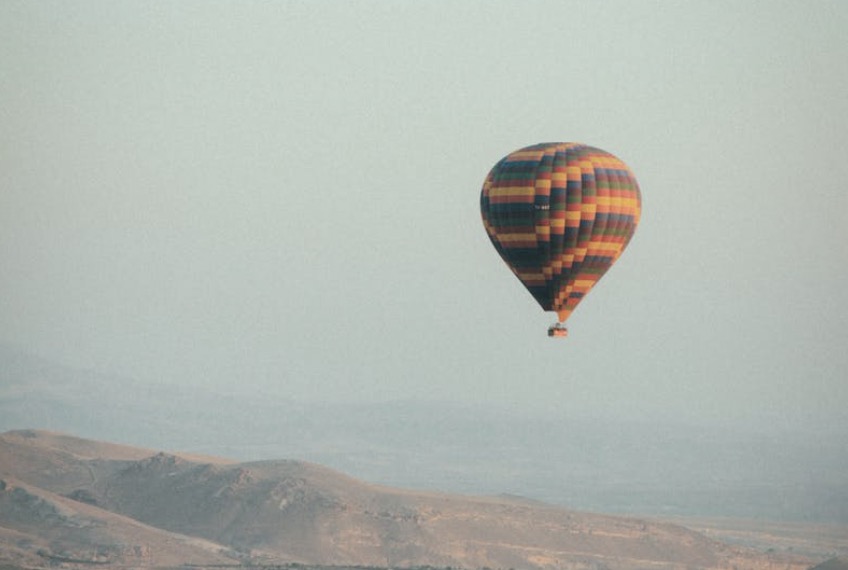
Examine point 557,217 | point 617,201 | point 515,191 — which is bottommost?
point 557,217

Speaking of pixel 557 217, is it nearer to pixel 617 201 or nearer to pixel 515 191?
pixel 515 191

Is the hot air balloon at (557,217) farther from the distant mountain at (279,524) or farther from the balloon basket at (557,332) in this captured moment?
the distant mountain at (279,524)

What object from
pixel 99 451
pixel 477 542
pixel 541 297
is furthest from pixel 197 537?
pixel 541 297

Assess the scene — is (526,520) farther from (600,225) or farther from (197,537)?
(600,225)

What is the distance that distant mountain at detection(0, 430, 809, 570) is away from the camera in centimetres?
13775

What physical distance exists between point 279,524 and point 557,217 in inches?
3056

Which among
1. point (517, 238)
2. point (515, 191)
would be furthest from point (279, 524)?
point (515, 191)

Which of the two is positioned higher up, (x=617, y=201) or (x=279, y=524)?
(x=617, y=201)

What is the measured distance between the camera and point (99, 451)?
177500 millimetres

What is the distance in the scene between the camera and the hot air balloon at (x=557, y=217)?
77.3 meters

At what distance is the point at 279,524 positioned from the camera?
149 m

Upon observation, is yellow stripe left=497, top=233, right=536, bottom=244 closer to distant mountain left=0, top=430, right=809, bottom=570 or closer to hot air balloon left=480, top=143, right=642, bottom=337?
hot air balloon left=480, top=143, right=642, bottom=337

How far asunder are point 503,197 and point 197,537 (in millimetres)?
75216

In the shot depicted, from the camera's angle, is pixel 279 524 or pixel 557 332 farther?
pixel 279 524
